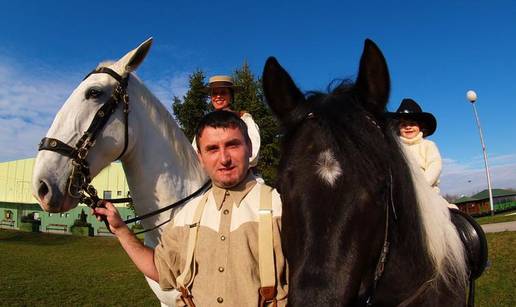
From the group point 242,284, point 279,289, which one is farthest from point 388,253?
point 242,284

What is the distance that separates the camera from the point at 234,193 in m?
2.37

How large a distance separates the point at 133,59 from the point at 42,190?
4.68 ft

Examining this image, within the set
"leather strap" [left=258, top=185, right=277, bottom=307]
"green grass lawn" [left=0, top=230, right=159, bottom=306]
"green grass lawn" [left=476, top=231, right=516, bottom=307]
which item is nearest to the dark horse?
"leather strap" [left=258, top=185, right=277, bottom=307]

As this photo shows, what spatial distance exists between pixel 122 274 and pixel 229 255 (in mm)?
13876

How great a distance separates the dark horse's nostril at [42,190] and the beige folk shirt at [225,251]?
120cm

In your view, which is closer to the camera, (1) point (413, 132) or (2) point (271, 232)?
(2) point (271, 232)

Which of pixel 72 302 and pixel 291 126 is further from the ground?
pixel 291 126

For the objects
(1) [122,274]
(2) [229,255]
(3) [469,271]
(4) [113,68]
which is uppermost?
(4) [113,68]

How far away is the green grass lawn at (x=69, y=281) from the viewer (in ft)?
32.7

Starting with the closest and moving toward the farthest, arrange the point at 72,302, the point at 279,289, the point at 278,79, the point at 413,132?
1. the point at 279,289
2. the point at 278,79
3. the point at 413,132
4. the point at 72,302

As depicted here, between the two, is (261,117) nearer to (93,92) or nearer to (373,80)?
(93,92)

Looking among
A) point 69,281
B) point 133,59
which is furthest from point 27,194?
point 133,59

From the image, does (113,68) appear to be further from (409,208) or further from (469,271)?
(469,271)

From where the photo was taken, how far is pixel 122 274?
1452 cm
